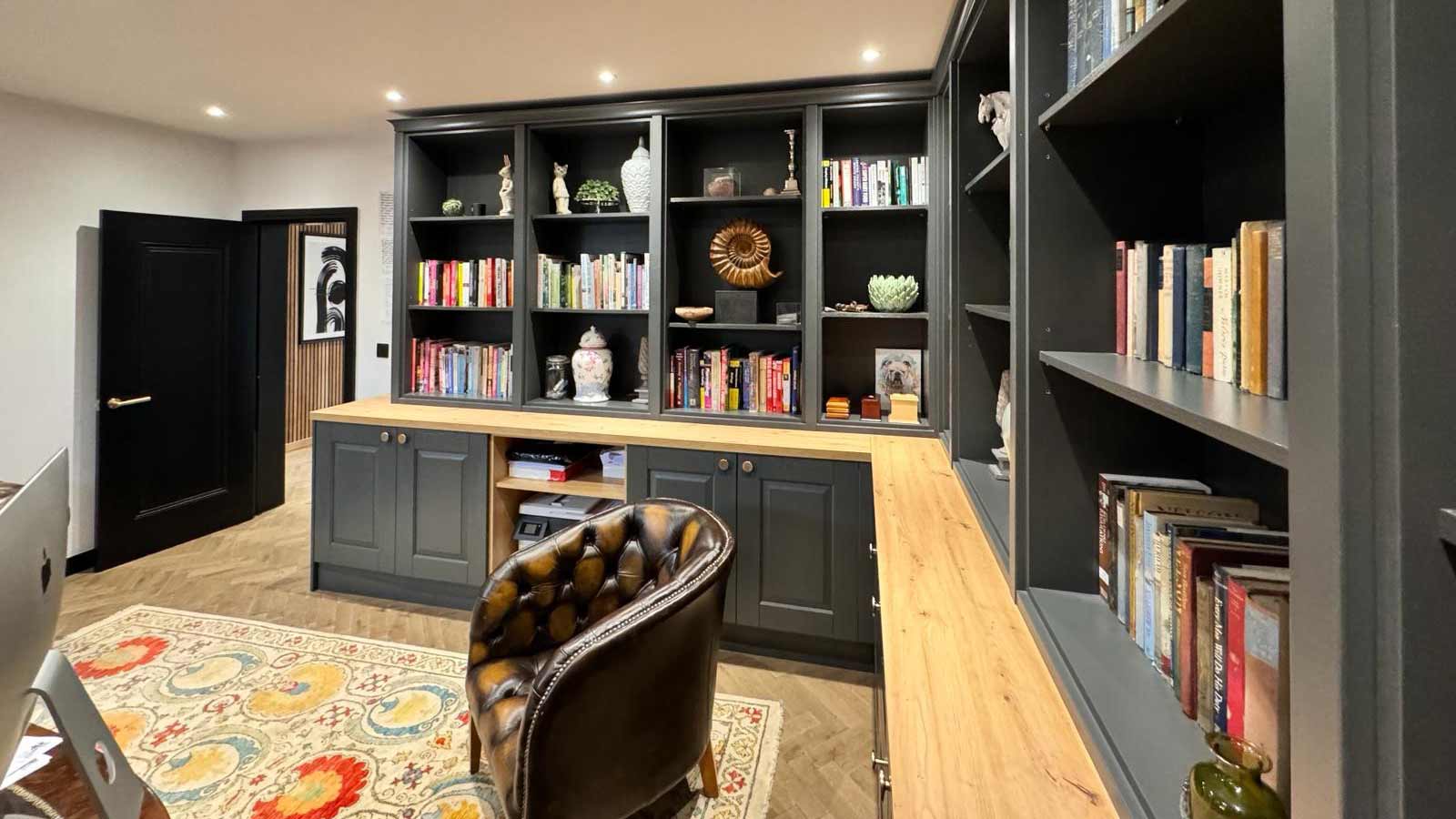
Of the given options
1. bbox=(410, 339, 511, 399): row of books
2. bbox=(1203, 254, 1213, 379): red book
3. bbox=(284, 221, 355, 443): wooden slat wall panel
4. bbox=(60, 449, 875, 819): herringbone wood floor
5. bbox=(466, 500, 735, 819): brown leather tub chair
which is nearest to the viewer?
bbox=(1203, 254, 1213, 379): red book

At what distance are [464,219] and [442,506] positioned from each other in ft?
4.68

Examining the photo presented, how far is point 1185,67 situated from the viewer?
3.05ft

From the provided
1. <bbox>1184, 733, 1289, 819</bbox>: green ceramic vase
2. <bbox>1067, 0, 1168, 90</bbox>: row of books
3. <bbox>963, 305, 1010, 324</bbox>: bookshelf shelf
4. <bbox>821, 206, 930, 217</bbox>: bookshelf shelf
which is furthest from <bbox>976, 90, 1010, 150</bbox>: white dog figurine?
<bbox>1184, 733, 1289, 819</bbox>: green ceramic vase

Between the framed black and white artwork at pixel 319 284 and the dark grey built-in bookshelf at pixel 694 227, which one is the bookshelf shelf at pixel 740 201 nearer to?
the dark grey built-in bookshelf at pixel 694 227

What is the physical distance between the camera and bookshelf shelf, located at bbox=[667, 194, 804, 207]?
115 inches

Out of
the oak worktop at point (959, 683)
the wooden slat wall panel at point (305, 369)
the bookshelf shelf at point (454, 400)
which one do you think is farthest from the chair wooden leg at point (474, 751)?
the wooden slat wall panel at point (305, 369)

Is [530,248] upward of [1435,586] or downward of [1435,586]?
upward

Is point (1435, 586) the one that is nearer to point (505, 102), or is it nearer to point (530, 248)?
point (530, 248)

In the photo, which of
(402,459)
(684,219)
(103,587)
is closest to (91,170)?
(103,587)

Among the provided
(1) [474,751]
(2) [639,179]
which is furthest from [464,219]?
(1) [474,751]

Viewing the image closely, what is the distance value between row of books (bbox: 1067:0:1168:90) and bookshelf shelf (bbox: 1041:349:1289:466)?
47 cm

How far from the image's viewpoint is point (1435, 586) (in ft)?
1.40

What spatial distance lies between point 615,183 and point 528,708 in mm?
2720

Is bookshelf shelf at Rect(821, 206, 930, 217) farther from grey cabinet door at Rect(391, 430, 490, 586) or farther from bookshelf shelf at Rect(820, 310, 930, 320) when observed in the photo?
grey cabinet door at Rect(391, 430, 490, 586)
